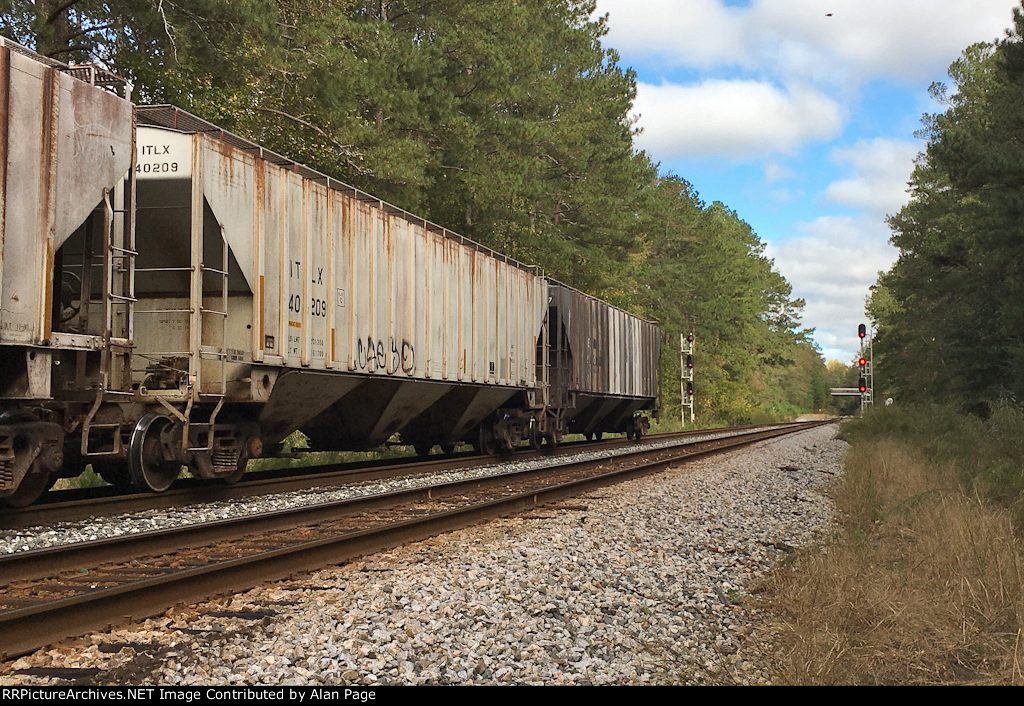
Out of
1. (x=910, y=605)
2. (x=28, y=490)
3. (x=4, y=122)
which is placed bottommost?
(x=910, y=605)

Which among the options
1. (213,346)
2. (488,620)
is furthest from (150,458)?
(488,620)

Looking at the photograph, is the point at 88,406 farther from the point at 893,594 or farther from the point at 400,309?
the point at 893,594

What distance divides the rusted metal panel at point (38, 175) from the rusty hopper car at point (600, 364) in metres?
13.1

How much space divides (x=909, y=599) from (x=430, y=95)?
19.3 m

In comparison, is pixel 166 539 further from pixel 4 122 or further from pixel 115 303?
pixel 4 122

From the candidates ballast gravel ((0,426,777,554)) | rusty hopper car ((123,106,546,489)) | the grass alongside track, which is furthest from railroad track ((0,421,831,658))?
the grass alongside track

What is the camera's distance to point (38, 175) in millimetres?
7781

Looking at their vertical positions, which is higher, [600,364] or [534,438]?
[600,364]

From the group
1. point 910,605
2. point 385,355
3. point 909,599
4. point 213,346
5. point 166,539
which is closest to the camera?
point 910,605

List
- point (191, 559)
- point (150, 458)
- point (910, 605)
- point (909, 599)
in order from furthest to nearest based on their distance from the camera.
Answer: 1. point (150, 458)
2. point (191, 559)
3. point (909, 599)
4. point (910, 605)

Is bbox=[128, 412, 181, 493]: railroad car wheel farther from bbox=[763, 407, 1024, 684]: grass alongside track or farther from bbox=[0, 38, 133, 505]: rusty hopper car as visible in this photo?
bbox=[763, 407, 1024, 684]: grass alongside track

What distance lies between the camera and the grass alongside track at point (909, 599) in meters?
4.40

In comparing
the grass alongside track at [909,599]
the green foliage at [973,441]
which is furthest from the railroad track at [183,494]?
the green foliage at [973,441]

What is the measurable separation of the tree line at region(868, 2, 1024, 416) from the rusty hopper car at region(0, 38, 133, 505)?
16.2 m
